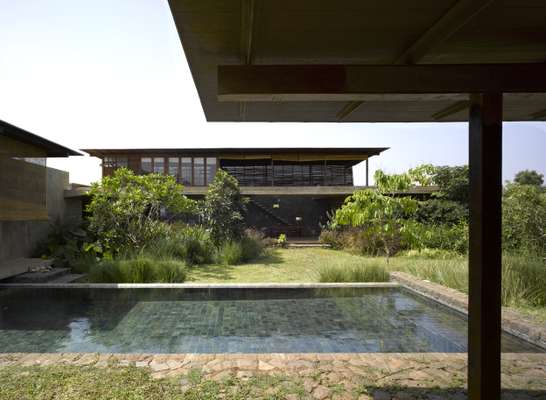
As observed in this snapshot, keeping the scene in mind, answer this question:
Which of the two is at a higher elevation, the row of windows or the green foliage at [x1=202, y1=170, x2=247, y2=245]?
the row of windows

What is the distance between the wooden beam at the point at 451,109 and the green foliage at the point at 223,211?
33.2 feet

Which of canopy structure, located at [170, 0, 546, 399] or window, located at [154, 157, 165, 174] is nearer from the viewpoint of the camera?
canopy structure, located at [170, 0, 546, 399]

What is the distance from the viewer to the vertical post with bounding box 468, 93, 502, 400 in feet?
7.41

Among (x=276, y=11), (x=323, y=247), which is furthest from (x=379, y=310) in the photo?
(x=323, y=247)

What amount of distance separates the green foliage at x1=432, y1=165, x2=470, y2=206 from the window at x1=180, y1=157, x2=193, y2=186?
43.9 feet

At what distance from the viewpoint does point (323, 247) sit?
16828 millimetres

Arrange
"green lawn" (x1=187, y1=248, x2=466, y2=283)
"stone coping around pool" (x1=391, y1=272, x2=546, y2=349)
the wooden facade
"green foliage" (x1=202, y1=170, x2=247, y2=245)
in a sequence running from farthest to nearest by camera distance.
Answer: the wooden facade < "green foliage" (x1=202, y1=170, x2=247, y2=245) < "green lawn" (x1=187, y1=248, x2=466, y2=283) < "stone coping around pool" (x1=391, y1=272, x2=546, y2=349)

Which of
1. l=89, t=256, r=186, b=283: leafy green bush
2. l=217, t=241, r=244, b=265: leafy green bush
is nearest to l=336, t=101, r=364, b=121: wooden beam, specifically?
l=89, t=256, r=186, b=283: leafy green bush

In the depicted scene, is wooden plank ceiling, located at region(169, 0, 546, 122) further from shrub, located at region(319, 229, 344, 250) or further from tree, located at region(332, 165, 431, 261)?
shrub, located at region(319, 229, 344, 250)

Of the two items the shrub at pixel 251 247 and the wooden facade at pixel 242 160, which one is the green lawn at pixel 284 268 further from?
the wooden facade at pixel 242 160

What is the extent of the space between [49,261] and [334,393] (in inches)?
393

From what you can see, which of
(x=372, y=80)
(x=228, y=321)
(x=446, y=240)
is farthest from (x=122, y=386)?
(x=446, y=240)

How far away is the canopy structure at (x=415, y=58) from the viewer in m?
2.13

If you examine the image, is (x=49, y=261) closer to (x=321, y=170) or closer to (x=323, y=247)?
(x=323, y=247)
